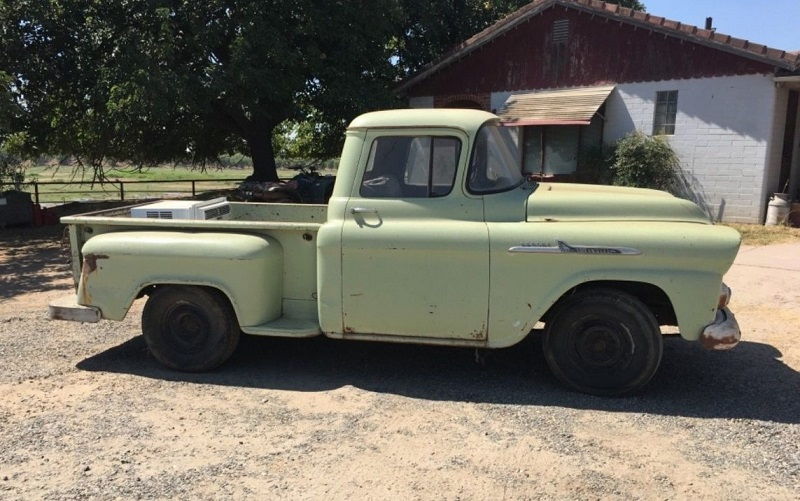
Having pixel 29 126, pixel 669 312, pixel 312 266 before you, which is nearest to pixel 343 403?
pixel 312 266

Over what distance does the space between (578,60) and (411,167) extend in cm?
1184

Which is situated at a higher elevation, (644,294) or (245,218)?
(245,218)

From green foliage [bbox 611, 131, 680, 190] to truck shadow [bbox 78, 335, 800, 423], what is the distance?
28.4 ft

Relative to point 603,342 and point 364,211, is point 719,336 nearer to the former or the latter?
point 603,342

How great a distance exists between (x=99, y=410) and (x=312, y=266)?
1.79 meters

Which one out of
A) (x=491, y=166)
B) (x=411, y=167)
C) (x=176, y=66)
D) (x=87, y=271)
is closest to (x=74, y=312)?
(x=87, y=271)

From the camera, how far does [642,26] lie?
13.8 m

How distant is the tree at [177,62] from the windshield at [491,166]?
9108 millimetres

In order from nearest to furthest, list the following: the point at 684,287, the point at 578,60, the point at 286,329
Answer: the point at 684,287
the point at 286,329
the point at 578,60

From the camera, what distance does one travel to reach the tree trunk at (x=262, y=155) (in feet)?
55.3

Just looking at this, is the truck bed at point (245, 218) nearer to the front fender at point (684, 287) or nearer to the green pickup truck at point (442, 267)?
the green pickup truck at point (442, 267)

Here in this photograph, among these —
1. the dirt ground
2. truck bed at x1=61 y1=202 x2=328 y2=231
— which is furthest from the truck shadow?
truck bed at x1=61 y1=202 x2=328 y2=231

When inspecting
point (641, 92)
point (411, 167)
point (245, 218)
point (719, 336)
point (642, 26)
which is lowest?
point (719, 336)

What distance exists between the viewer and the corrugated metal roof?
47.4ft
